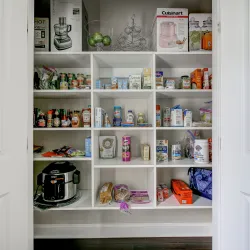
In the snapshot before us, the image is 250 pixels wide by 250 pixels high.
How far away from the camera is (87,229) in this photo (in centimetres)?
194

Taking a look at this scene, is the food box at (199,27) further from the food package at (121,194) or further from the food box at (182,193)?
the food package at (121,194)

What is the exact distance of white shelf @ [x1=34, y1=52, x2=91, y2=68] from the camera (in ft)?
5.26

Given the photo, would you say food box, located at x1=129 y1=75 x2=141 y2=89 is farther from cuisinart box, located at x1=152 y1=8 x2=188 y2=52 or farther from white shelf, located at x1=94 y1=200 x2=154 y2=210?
white shelf, located at x1=94 y1=200 x2=154 y2=210

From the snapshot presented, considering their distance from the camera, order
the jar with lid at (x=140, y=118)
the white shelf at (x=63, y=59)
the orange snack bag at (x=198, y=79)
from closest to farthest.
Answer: the white shelf at (x=63, y=59) → the orange snack bag at (x=198, y=79) → the jar with lid at (x=140, y=118)

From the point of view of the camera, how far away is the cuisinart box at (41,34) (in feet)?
5.43

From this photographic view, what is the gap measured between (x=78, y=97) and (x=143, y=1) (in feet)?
3.75

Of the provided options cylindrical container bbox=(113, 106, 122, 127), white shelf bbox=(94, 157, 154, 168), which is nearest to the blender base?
cylindrical container bbox=(113, 106, 122, 127)

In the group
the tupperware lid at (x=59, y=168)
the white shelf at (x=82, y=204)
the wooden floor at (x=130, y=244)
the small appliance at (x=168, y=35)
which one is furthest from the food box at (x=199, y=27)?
the wooden floor at (x=130, y=244)

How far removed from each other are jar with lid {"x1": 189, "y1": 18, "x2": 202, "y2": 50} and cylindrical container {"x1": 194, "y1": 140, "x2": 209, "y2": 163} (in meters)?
0.79

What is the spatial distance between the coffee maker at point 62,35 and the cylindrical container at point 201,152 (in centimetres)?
135

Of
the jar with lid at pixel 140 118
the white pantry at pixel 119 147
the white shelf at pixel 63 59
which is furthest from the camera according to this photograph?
the white pantry at pixel 119 147
